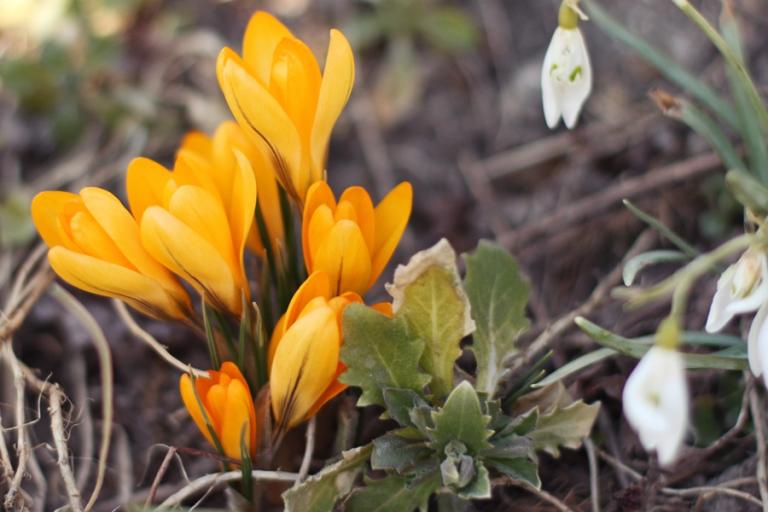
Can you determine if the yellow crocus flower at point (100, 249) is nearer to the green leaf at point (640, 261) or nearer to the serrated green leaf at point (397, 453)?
the serrated green leaf at point (397, 453)

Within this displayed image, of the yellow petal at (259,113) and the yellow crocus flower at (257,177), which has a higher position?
the yellow petal at (259,113)

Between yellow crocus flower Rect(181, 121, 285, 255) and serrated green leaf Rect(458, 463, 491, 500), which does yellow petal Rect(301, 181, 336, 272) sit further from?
serrated green leaf Rect(458, 463, 491, 500)

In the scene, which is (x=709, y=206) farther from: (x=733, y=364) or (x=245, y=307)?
(x=245, y=307)

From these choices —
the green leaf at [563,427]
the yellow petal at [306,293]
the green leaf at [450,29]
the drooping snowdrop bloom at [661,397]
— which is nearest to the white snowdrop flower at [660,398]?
the drooping snowdrop bloom at [661,397]

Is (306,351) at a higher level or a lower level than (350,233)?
lower

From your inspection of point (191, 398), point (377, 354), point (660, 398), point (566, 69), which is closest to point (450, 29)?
point (566, 69)

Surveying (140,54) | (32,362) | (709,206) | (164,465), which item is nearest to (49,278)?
(32,362)

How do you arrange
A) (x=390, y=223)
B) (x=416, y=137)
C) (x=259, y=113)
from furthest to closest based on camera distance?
(x=416, y=137) < (x=390, y=223) < (x=259, y=113)

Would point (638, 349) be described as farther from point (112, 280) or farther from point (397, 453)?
point (112, 280)
